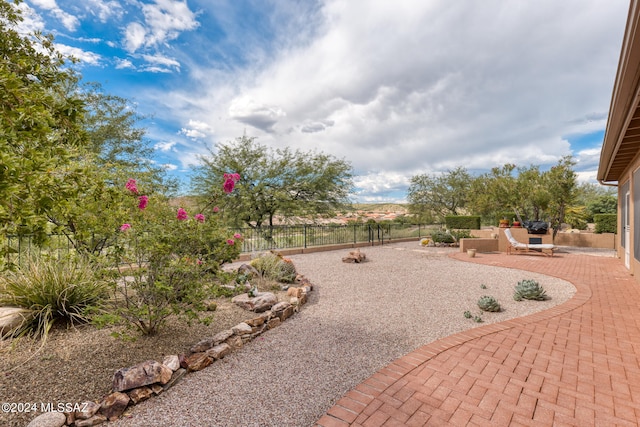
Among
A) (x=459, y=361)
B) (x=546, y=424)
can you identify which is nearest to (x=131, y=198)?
(x=459, y=361)

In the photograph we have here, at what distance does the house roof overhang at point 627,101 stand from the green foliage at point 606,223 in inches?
441

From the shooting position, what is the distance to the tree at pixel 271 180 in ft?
49.7

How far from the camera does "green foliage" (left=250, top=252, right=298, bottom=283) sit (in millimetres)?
6164

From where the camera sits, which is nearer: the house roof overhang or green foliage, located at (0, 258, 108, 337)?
the house roof overhang

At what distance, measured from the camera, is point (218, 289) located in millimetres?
3141

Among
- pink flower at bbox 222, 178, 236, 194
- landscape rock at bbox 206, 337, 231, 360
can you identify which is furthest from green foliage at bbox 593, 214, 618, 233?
landscape rock at bbox 206, 337, 231, 360

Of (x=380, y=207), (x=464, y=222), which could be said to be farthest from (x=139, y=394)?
(x=380, y=207)

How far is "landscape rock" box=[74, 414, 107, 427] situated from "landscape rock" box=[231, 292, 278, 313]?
221cm

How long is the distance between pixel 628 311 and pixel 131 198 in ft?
23.3

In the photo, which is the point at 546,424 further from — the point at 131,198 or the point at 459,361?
the point at 131,198

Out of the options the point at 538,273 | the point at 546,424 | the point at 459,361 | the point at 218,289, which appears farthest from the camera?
the point at 538,273

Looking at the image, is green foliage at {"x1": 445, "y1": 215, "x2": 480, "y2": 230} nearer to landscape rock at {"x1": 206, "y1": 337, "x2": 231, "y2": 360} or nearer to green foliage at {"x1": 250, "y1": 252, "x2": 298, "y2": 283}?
green foliage at {"x1": 250, "y1": 252, "x2": 298, "y2": 283}

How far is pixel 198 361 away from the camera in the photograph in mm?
2789

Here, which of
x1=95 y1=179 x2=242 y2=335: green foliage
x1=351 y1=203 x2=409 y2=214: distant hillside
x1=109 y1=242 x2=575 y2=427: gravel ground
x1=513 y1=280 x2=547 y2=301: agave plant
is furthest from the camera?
x1=351 y1=203 x2=409 y2=214: distant hillside
